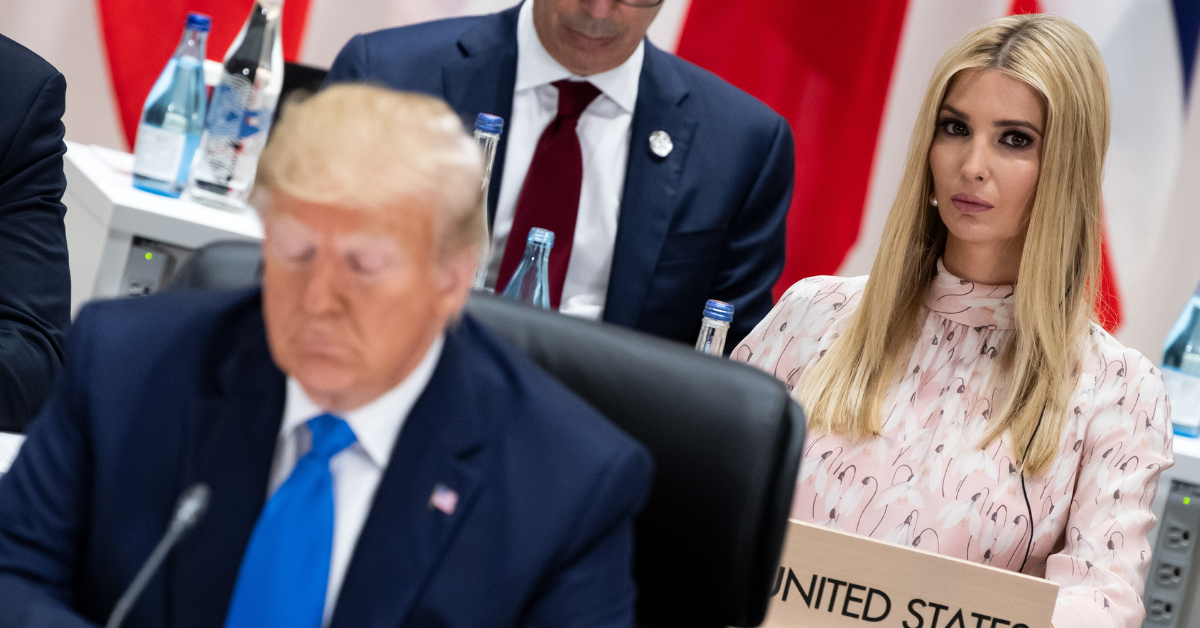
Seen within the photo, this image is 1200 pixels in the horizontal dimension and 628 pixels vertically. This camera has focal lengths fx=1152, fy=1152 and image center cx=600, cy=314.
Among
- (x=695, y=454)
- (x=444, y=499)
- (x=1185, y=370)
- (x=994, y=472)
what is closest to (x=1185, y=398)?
(x=1185, y=370)

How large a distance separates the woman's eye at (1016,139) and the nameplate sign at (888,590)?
0.74 m

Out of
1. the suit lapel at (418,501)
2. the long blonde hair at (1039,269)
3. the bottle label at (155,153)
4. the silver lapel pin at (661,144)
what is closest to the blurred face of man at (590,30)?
the silver lapel pin at (661,144)

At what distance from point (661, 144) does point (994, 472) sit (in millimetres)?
763

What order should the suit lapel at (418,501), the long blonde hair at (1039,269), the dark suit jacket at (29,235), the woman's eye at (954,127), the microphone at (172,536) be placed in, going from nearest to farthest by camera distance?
the microphone at (172,536), the suit lapel at (418,501), the dark suit jacket at (29,235), the long blonde hair at (1039,269), the woman's eye at (954,127)

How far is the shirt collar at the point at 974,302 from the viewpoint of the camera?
1.78 meters

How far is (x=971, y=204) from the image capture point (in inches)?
68.1

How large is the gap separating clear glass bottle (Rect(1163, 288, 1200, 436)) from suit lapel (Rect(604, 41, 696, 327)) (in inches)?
49.4

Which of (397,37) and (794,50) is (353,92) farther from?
(794,50)

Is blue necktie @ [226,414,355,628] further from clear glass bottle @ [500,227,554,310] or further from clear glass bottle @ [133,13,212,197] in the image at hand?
clear glass bottle @ [133,13,212,197]

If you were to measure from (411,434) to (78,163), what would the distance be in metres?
1.59

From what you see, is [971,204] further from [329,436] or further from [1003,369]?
[329,436]

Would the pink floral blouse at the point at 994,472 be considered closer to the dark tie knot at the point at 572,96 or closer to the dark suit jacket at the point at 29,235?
the dark tie knot at the point at 572,96

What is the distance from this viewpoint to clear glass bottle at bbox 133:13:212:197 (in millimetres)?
2115

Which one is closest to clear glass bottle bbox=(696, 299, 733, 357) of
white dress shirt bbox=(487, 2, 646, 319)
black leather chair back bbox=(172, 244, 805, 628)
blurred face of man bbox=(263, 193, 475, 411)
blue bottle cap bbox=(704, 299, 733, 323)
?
blue bottle cap bbox=(704, 299, 733, 323)
